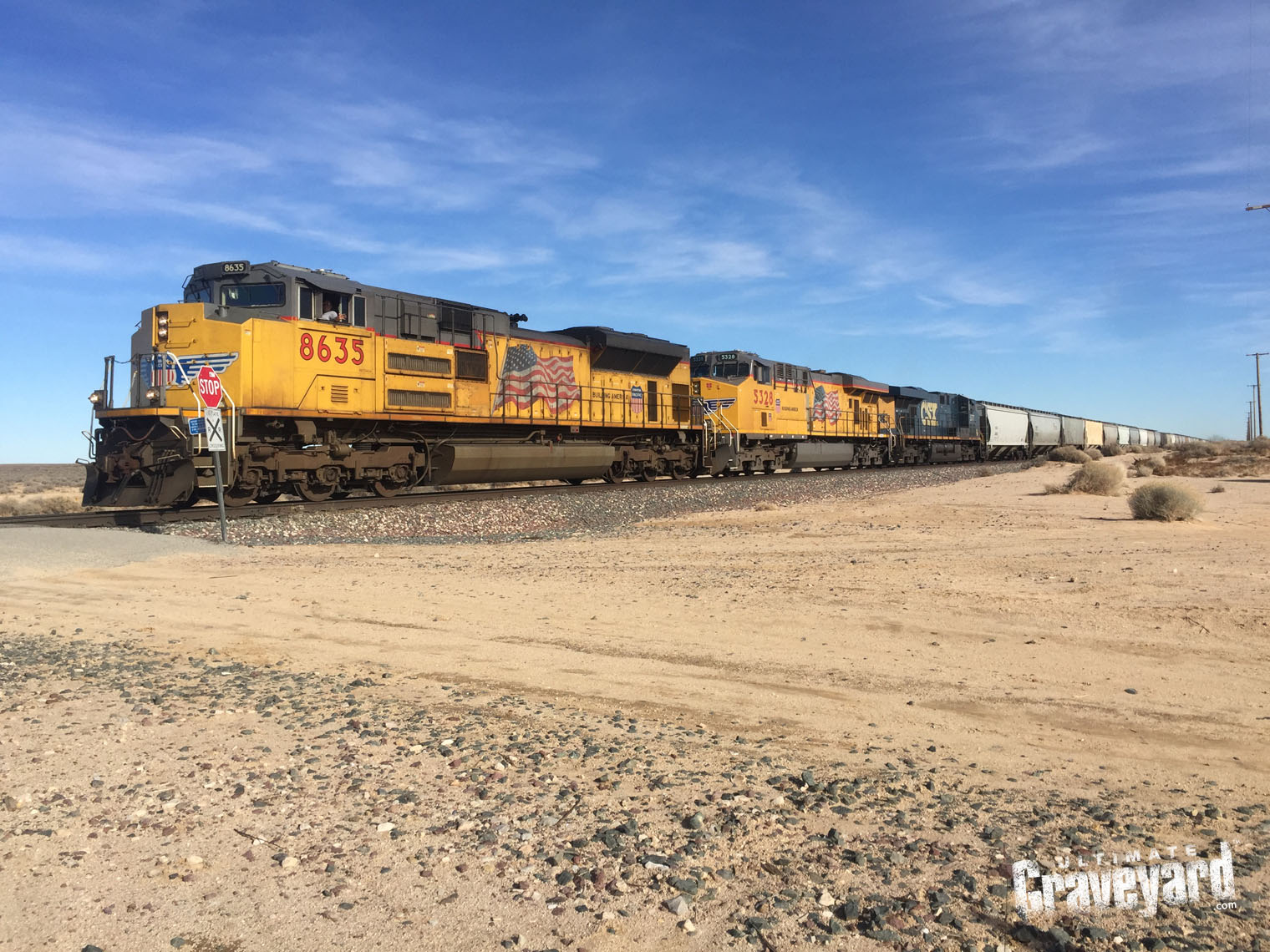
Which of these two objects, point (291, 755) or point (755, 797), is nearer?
point (755, 797)

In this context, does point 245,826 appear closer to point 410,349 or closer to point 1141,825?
point 1141,825

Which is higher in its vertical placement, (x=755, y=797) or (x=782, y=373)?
(x=782, y=373)

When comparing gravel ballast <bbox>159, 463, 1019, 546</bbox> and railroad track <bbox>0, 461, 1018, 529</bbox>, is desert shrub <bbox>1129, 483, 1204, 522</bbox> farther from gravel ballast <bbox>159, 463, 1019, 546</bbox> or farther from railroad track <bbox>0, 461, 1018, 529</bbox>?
railroad track <bbox>0, 461, 1018, 529</bbox>

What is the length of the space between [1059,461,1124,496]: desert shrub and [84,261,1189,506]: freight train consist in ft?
33.1

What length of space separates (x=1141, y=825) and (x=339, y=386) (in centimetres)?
1472

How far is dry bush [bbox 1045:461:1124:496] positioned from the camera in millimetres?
19859

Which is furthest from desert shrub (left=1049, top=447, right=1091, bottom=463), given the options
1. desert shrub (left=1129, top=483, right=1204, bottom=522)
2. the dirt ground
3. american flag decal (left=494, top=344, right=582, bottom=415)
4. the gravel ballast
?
the dirt ground

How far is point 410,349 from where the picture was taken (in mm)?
16797

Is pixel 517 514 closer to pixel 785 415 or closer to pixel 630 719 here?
pixel 630 719

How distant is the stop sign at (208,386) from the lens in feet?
39.9

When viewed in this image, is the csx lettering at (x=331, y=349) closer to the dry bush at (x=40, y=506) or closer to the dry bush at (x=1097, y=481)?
the dry bush at (x=40, y=506)

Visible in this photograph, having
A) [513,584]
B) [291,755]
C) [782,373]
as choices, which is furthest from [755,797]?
[782,373]

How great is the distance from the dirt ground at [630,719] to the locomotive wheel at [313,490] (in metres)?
5.88

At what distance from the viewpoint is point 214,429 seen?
486 inches
